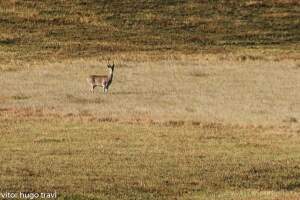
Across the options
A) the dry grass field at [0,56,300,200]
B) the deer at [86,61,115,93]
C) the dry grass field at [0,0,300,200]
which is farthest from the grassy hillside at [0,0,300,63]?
the deer at [86,61,115,93]

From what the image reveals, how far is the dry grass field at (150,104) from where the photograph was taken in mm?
19938

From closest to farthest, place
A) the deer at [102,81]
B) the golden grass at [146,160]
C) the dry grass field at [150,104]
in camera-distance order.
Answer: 1. the golden grass at [146,160]
2. the dry grass field at [150,104]
3. the deer at [102,81]

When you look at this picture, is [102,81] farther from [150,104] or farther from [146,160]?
[146,160]

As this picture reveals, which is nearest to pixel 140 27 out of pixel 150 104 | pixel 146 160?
pixel 150 104

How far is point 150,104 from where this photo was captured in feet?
116

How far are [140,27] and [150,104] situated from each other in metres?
38.0

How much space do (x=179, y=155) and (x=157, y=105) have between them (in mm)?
11664

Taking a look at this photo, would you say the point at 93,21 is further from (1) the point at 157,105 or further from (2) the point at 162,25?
(1) the point at 157,105

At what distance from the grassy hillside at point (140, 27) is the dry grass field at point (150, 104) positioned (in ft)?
0.49

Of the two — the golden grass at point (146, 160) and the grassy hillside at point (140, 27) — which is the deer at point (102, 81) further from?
the grassy hillside at point (140, 27)

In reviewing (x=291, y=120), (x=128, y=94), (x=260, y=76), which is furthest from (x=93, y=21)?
(x=291, y=120)

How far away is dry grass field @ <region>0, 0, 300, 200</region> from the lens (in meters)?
19.9

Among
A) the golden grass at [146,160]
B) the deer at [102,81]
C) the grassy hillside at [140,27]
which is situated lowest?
the golden grass at [146,160]

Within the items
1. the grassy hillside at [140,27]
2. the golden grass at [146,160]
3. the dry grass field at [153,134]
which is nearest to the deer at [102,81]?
the dry grass field at [153,134]
